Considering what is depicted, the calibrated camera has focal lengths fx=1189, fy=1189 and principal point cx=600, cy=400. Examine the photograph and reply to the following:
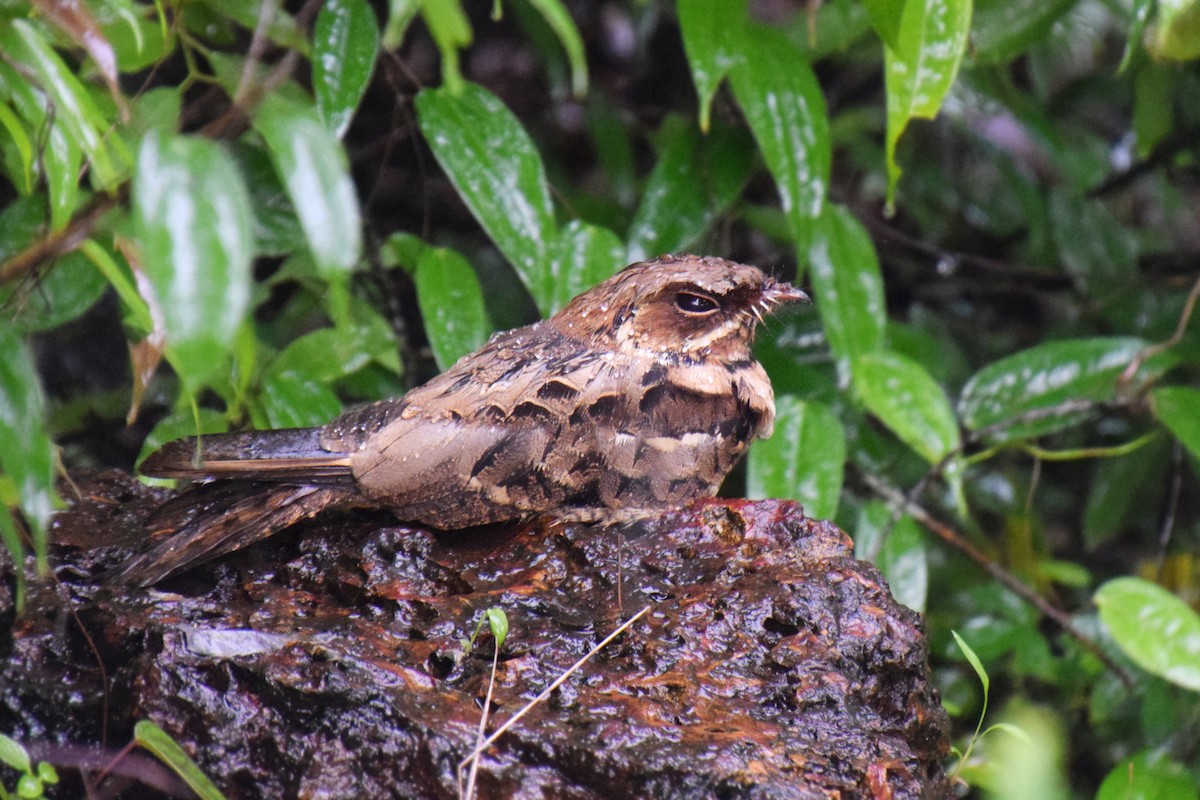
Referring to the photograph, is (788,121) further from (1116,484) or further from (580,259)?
(1116,484)

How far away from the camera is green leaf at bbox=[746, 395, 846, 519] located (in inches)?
128

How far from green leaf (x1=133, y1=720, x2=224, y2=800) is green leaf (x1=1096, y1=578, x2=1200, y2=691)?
2283 mm

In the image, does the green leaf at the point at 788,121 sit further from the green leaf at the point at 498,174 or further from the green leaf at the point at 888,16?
the green leaf at the point at 888,16

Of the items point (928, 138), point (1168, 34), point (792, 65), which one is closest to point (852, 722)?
point (792, 65)

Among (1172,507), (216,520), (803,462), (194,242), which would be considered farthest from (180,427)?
(1172,507)

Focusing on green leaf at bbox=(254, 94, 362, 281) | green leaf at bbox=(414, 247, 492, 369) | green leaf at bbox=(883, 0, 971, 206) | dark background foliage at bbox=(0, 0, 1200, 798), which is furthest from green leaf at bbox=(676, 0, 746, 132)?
green leaf at bbox=(254, 94, 362, 281)

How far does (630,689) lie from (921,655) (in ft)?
1.97

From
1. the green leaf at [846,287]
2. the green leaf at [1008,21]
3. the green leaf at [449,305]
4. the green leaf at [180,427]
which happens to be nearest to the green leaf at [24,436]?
the green leaf at [180,427]

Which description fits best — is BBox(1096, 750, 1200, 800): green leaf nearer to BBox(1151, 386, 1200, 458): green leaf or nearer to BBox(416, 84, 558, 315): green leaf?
BBox(1151, 386, 1200, 458): green leaf

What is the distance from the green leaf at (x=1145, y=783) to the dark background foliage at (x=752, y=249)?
1 cm

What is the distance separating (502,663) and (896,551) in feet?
5.66

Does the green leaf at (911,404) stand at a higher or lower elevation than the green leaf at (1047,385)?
higher

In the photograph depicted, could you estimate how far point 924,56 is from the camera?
108 inches

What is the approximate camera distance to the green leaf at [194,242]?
130cm
